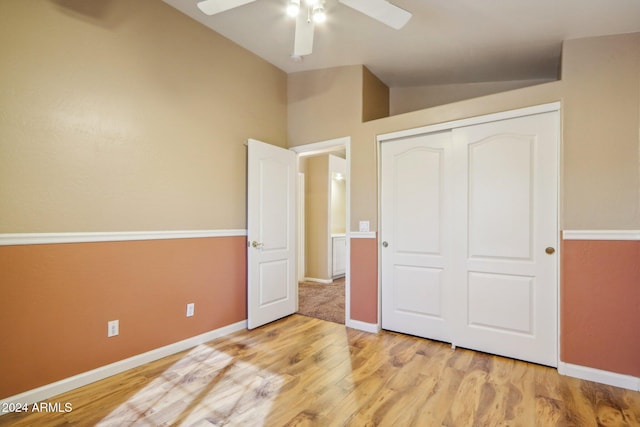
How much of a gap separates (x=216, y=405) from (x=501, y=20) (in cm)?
341

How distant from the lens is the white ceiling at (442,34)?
220cm

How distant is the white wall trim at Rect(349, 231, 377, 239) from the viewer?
325 cm

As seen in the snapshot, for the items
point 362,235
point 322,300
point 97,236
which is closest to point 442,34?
point 362,235

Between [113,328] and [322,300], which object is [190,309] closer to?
[113,328]

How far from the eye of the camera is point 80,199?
84.7 inches

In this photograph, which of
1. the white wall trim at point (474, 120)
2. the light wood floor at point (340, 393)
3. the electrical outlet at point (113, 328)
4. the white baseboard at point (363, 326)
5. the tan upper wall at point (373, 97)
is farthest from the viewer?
the tan upper wall at point (373, 97)

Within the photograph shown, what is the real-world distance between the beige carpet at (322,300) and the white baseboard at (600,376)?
6.57ft

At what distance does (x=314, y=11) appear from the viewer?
2072 millimetres

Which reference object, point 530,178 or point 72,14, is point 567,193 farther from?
point 72,14

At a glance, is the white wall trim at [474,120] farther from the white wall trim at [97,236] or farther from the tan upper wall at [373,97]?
the white wall trim at [97,236]

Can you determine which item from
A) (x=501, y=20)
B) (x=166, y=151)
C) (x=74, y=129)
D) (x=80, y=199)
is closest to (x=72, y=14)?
(x=74, y=129)

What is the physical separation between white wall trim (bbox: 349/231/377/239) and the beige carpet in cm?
101

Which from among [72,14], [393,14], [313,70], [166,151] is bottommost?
[166,151]

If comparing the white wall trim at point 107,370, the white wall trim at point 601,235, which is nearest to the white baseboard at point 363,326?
the white wall trim at point 107,370
